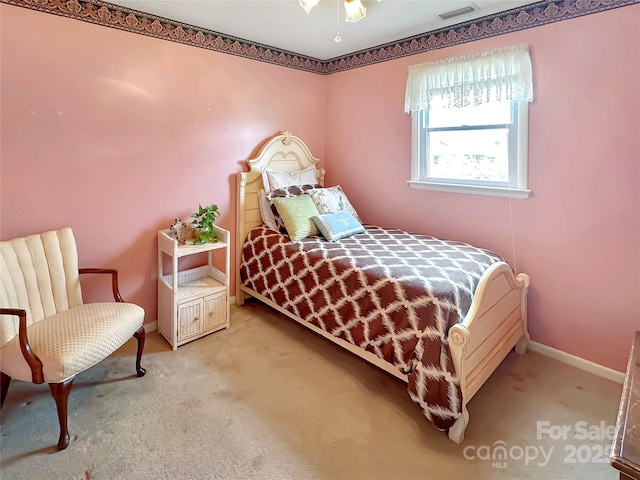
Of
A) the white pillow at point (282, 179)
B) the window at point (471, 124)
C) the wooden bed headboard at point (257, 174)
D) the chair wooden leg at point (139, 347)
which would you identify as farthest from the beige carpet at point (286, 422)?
the white pillow at point (282, 179)

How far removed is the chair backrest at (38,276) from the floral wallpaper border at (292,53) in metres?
1.42

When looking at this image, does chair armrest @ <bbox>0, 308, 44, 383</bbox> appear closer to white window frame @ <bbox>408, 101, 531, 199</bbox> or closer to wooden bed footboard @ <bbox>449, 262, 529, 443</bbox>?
wooden bed footboard @ <bbox>449, 262, 529, 443</bbox>

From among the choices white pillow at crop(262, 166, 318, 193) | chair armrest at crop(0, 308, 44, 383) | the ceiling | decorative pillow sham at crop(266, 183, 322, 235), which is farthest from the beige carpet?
the ceiling

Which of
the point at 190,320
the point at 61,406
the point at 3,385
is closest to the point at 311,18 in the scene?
the point at 190,320

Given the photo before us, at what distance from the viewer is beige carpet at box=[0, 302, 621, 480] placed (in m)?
1.69

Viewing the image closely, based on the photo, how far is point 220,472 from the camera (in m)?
1.66

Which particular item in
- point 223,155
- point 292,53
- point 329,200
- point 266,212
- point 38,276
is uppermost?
point 292,53

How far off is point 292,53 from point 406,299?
9.13ft

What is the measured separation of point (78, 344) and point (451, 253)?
2.34 m

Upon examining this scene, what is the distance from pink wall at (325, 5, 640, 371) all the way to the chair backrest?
2.85m

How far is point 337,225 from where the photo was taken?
3078mm

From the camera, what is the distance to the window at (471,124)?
263 centimetres

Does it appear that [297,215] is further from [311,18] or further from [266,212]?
[311,18]

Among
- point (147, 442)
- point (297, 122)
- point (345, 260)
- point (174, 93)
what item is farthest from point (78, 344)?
point (297, 122)
